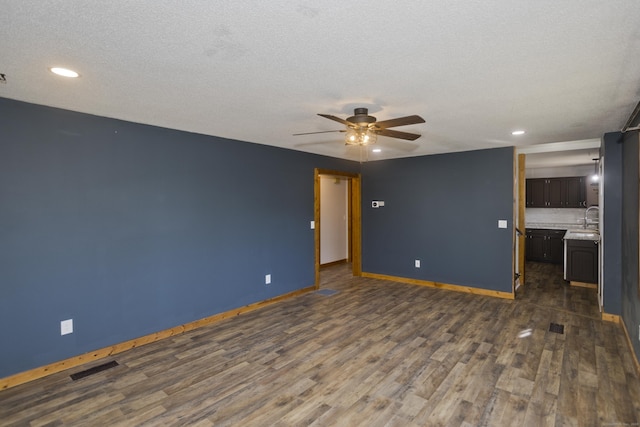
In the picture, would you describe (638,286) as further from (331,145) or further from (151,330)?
(151,330)

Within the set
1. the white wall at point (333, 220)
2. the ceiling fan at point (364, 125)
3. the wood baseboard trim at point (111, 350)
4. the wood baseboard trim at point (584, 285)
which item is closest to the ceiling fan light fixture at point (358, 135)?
the ceiling fan at point (364, 125)

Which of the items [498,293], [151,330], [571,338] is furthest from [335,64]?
[498,293]

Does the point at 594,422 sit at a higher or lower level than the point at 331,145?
lower

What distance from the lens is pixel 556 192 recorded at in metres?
7.73

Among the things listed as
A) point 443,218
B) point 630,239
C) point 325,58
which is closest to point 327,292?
point 443,218

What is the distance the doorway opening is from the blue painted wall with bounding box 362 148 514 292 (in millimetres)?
177

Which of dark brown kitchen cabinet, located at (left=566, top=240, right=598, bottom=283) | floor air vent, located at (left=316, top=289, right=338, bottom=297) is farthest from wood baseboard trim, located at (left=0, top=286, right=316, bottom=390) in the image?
dark brown kitchen cabinet, located at (left=566, top=240, right=598, bottom=283)

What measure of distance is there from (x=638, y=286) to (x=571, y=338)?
103 cm

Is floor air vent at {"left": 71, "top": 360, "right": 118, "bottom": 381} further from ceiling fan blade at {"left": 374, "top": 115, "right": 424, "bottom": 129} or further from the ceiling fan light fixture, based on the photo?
ceiling fan blade at {"left": 374, "top": 115, "right": 424, "bottom": 129}

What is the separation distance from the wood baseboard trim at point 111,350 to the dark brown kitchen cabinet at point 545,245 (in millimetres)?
6328

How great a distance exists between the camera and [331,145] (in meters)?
4.94

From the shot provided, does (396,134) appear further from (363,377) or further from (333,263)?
(333,263)

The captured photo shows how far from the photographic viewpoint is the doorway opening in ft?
22.3

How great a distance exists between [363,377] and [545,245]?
665 centimetres
